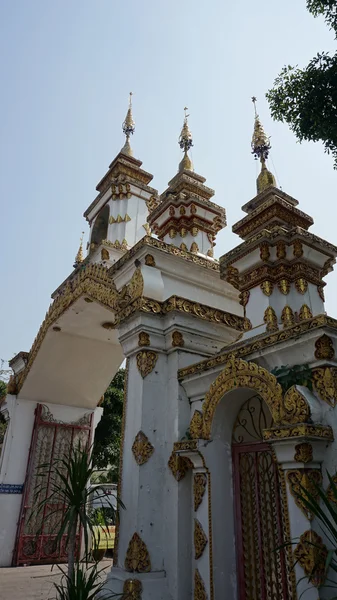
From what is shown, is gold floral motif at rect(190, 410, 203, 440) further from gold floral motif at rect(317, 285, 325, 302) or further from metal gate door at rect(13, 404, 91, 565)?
metal gate door at rect(13, 404, 91, 565)

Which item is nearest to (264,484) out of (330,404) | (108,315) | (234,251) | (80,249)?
(330,404)

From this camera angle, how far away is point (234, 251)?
19.7 feet

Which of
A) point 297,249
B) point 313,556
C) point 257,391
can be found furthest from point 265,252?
point 313,556

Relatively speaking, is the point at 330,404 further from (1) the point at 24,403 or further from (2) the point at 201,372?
(1) the point at 24,403

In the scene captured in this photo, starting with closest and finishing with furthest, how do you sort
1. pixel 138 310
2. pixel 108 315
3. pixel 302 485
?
pixel 302 485 → pixel 138 310 → pixel 108 315

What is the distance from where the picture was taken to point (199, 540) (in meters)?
4.46

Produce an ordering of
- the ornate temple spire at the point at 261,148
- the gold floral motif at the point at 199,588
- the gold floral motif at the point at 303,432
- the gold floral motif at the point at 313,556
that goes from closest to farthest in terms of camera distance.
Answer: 1. the gold floral motif at the point at 313,556
2. the gold floral motif at the point at 303,432
3. the gold floral motif at the point at 199,588
4. the ornate temple spire at the point at 261,148

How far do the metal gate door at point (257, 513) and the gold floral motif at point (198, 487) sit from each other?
34 centimetres

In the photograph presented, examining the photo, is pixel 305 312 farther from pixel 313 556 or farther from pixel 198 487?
pixel 313 556

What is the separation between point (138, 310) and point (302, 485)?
2.89 metres

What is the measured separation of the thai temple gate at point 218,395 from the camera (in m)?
3.62

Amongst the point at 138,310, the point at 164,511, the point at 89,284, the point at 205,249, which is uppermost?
the point at 205,249

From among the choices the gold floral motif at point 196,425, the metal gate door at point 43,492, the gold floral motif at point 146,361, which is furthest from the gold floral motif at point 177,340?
the metal gate door at point 43,492

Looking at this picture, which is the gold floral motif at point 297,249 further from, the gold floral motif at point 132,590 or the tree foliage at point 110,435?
the tree foliage at point 110,435
